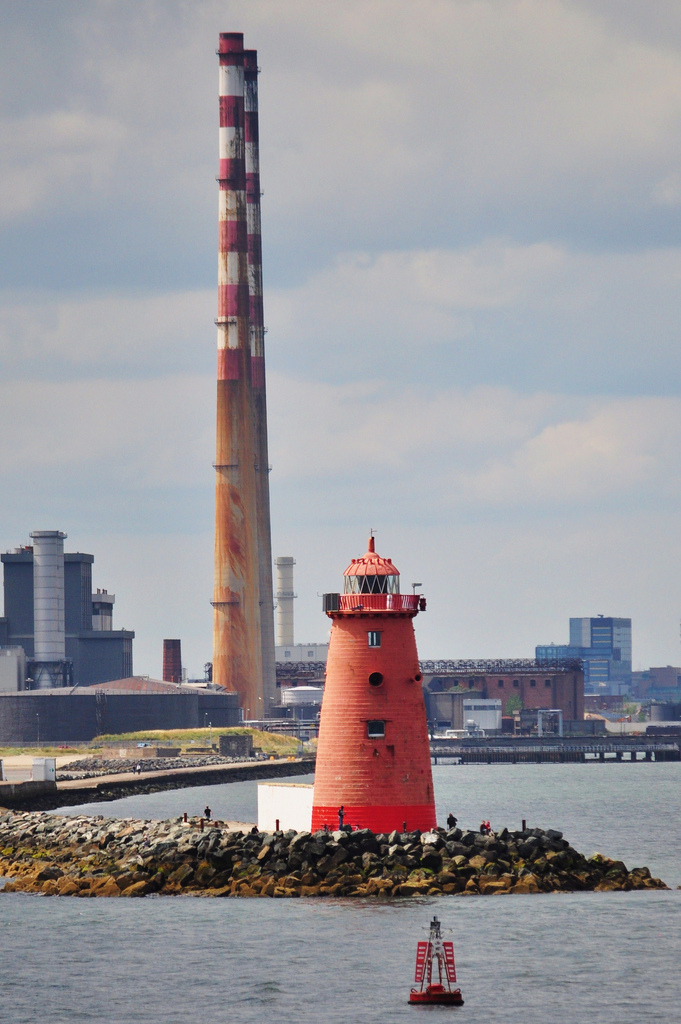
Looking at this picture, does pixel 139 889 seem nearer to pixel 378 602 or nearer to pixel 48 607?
pixel 378 602

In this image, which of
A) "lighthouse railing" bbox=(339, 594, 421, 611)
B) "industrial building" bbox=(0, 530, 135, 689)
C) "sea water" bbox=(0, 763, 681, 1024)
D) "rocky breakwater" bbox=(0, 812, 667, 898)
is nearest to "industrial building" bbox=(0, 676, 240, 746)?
"industrial building" bbox=(0, 530, 135, 689)

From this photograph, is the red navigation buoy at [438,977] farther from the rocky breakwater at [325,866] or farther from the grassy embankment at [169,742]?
the grassy embankment at [169,742]

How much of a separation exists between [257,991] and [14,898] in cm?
1275

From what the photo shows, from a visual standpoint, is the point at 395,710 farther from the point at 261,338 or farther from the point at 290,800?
the point at 261,338

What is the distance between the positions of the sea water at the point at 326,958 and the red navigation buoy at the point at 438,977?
294mm

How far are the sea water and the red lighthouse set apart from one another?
2235 millimetres

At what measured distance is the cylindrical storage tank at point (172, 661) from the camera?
16688 cm

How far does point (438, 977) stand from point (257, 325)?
394 ft

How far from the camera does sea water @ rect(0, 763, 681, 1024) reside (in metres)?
35.0

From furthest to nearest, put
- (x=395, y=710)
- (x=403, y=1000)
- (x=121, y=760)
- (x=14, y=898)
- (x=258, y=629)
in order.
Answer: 1. (x=258, y=629)
2. (x=121, y=760)
3. (x=14, y=898)
4. (x=395, y=710)
5. (x=403, y=1000)

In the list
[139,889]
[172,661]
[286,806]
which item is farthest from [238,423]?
[139,889]

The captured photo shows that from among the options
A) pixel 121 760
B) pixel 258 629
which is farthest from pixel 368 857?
pixel 258 629

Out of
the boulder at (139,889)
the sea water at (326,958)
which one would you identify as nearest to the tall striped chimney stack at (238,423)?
the sea water at (326,958)

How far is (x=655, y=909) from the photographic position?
44.4m
